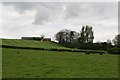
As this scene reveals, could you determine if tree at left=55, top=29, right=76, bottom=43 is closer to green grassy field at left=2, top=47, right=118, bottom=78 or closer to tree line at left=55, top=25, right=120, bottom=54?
tree line at left=55, top=25, right=120, bottom=54

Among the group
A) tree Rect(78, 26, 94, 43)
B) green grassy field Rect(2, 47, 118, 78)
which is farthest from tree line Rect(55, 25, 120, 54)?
green grassy field Rect(2, 47, 118, 78)

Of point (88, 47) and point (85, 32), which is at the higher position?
point (85, 32)

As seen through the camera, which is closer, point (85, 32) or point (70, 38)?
point (85, 32)

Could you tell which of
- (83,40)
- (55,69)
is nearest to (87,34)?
(83,40)

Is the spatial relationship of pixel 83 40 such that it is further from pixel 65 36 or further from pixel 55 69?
pixel 55 69

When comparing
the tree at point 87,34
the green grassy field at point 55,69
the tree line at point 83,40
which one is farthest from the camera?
the tree at point 87,34

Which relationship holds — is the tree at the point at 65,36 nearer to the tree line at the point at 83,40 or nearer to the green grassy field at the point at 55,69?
the tree line at the point at 83,40

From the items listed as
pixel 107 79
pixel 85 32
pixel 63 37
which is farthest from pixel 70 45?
pixel 107 79

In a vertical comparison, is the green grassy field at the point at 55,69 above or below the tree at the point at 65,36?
below

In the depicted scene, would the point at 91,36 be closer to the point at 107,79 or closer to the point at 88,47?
the point at 88,47

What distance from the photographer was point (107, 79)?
41.2 feet

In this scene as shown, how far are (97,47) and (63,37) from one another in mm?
39543

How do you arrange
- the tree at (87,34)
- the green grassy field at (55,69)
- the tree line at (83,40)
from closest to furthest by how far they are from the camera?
1. the green grassy field at (55,69)
2. the tree line at (83,40)
3. the tree at (87,34)

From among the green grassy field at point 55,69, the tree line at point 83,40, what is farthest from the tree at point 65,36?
the green grassy field at point 55,69
